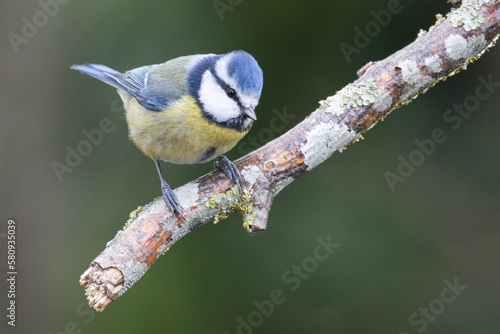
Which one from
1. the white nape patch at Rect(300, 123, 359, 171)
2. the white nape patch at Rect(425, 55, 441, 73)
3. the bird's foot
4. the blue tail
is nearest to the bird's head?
the white nape patch at Rect(300, 123, 359, 171)

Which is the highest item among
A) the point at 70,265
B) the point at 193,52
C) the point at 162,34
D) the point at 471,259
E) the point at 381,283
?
the point at 162,34

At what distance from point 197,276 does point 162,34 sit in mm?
1418

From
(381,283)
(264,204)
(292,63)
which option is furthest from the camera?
(292,63)

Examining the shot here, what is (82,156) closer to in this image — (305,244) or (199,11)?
(199,11)

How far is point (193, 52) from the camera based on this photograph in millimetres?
3006

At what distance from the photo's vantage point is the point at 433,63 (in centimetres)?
207

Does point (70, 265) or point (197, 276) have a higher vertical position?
point (70, 265)

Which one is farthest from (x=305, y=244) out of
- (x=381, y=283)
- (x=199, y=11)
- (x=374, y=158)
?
(x=199, y=11)

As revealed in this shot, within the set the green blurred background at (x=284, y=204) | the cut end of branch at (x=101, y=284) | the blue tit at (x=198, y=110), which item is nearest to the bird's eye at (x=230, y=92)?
the blue tit at (x=198, y=110)

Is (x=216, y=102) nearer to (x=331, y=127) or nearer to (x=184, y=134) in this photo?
(x=184, y=134)

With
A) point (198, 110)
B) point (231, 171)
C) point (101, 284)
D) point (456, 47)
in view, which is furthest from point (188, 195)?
point (456, 47)

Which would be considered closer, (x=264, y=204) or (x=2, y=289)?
(x=264, y=204)

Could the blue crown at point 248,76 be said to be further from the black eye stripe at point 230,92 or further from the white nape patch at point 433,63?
the white nape patch at point 433,63

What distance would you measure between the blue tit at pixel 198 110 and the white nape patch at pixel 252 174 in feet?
0.10
